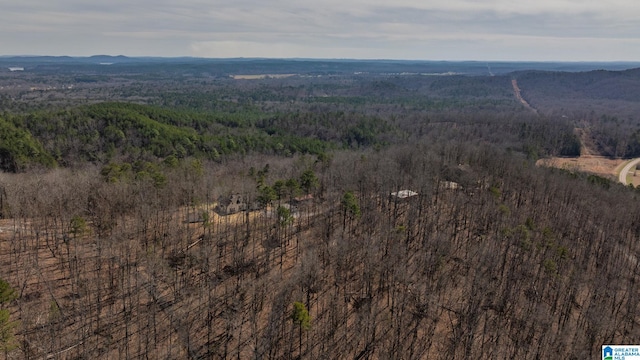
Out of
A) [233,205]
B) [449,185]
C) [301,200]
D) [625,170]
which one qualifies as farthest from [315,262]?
[625,170]

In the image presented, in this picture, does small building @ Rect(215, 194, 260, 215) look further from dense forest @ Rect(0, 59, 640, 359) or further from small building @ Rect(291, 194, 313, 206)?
small building @ Rect(291, 194, 313, 206)

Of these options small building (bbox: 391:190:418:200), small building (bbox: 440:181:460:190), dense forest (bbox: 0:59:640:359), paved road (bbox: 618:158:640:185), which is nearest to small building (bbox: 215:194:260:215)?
dense forest (bbox: 0:59:640:359)

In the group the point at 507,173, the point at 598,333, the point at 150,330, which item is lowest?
the point at 598,333

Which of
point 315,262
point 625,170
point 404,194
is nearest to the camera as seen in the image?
point 315,262

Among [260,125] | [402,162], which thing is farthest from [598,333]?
[260,125]

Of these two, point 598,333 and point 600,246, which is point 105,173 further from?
point 600,246

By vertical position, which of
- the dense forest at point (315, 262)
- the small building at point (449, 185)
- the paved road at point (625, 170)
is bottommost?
the paved road at point (625, 170)

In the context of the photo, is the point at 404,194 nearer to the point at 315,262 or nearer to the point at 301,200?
the point at 301,200

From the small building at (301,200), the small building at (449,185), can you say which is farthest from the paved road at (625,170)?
the small building at (301,200)

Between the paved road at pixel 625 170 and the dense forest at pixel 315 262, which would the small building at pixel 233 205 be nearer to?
the dense forest at pixel 315 262

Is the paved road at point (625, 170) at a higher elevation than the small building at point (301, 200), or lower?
lower

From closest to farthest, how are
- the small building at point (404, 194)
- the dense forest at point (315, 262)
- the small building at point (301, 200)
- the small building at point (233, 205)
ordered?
the dense forest at point (315, 262) < the small building at point (233, 205) < the small building at point (301, 200) < the small building at point (404, 194)
